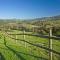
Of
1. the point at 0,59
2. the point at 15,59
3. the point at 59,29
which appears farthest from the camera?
the point at 59,29

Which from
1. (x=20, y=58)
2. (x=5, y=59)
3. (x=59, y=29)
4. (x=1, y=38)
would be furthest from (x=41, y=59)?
(x=59, y=29)

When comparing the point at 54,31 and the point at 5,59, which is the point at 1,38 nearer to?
the point at 5,59

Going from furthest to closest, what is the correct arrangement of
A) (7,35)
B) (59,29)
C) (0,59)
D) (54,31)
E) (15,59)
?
1. (59,29)
2. (54,31)
3. (7,35)
4. (0,59)
5. (15,59)

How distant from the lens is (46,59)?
9.14m

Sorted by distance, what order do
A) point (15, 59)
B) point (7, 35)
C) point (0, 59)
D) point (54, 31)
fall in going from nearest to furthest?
1. point (15, 59)
2. point (0, 59)
3. point (7, 35)
4. point (54, 31)

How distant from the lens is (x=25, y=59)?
8.98 meters

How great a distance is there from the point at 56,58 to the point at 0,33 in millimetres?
11830

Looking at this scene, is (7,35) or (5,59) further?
(7,35)

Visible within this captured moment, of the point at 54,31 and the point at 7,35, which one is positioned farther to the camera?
the point at 54,31

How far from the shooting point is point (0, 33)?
20672mm

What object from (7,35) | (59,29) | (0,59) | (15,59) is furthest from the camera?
(59,29)

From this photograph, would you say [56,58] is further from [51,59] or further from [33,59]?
[33,59]

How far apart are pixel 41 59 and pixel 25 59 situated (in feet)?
2.29

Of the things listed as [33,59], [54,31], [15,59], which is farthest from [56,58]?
[54,31]
